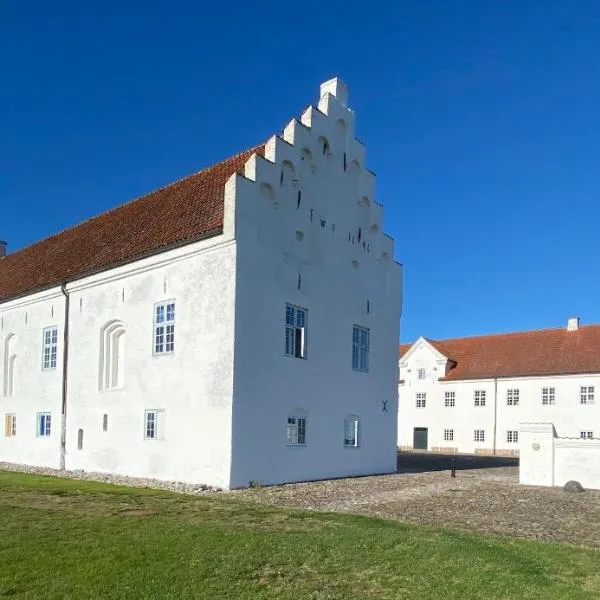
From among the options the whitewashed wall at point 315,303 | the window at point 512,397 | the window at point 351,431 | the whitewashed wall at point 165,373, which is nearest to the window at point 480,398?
the window at point 512,397

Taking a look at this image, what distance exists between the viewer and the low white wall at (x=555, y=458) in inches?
732

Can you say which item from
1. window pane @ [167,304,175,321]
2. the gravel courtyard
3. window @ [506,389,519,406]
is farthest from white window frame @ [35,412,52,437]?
window @ [506,389,519,406]

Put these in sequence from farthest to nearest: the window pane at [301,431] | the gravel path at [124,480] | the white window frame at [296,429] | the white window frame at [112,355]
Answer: the white window frame at [112,355] < the window pane at [301,431] < the white window frame at [296,429] < the gravel path at [124,480]

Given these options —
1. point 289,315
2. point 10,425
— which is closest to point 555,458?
point 289,315

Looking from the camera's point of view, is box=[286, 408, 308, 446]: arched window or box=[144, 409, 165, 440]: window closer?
box=[144, 409, 165, 440]: window

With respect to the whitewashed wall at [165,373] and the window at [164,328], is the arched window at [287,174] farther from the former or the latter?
the window at [164,328]

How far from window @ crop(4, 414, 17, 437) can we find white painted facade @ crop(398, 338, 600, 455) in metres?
31.4

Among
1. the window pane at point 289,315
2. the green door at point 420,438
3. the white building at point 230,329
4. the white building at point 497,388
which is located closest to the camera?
the white building at point 230,329

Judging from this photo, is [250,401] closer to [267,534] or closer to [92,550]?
[267,534]

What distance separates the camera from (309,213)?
20.5 metres

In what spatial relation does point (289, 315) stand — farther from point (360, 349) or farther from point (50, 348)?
point (50, 348)

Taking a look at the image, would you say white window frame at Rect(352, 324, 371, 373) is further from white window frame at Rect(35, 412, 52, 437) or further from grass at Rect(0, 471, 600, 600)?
white window frame at Rect(35, 412, 52, 437)

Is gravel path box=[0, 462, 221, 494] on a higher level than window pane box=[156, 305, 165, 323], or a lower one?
lower

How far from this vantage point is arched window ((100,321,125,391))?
21562 mm
